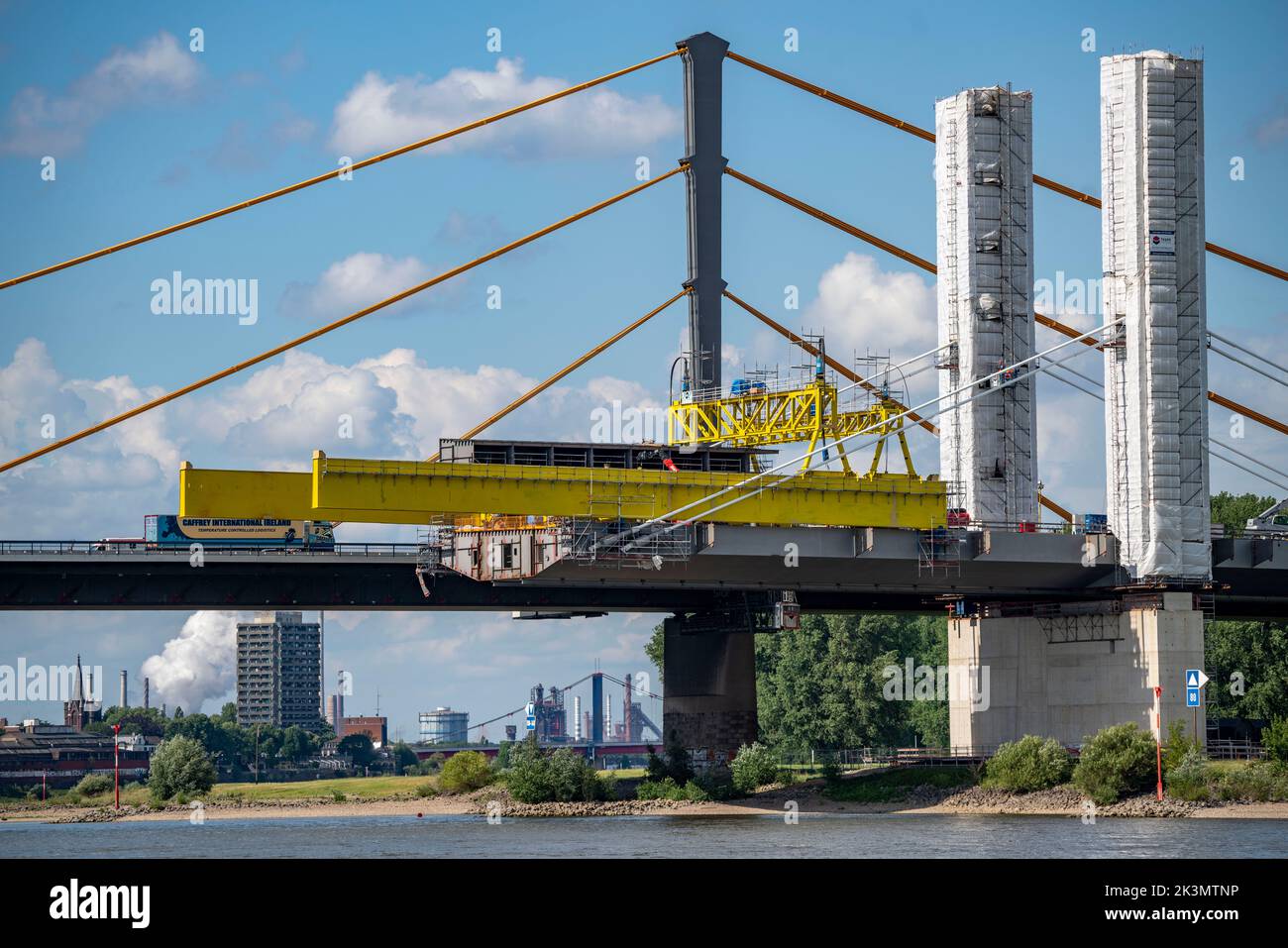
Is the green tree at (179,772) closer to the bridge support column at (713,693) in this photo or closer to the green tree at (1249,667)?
the bridge support column at (713,693)

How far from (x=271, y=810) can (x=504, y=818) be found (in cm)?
2124

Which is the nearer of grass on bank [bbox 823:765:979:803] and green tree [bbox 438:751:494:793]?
grass on bank [bbox 823:765:979:803]

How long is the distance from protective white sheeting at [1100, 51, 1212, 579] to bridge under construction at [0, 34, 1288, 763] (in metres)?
0.13

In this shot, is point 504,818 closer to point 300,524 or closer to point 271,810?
point 271,810

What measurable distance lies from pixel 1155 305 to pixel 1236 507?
63428 mm

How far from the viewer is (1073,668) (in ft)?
308

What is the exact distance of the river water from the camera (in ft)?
196

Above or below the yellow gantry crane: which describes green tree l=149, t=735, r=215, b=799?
below

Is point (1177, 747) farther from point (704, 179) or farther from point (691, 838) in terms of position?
point (704, 179)

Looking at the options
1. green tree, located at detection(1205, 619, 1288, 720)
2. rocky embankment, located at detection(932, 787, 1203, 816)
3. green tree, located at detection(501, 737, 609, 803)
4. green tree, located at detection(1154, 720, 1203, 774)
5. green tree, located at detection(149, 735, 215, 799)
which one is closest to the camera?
rocky embankment, located at detection(932, 787, 1203, 816)

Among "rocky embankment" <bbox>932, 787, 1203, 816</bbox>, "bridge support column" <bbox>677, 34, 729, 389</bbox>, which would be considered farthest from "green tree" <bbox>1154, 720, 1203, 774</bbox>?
"bridge support column" <bbox>677, 34, 729, 389</bbox>

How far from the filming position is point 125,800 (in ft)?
376

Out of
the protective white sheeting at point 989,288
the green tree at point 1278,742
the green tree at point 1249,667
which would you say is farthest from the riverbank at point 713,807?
the green tree at point 1249,667

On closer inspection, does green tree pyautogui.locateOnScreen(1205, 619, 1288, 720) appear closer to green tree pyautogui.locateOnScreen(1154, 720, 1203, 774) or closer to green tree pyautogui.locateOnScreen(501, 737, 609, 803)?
green tree pyautogui.locateOnScreen(1154, 720, 1203, 774)
